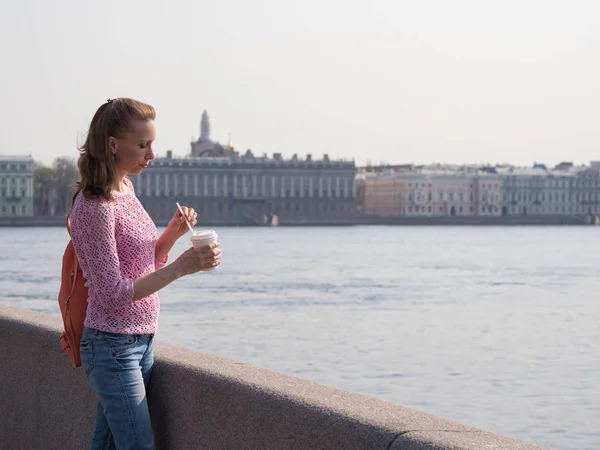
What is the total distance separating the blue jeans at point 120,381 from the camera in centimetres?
204

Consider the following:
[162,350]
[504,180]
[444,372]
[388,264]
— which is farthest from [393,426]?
[504,180]

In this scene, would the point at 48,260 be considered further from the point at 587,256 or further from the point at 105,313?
the point at 105,313

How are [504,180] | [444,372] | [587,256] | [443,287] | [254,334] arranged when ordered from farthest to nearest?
[504,180]
[587,256]
[443,287]
[254,334]
[444,372]

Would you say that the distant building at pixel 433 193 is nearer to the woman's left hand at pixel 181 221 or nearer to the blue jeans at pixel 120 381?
the woman's left hand at pixel 181 221

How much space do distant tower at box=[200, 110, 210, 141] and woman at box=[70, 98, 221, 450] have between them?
329 ft

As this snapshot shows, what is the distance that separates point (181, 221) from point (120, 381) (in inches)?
11.8

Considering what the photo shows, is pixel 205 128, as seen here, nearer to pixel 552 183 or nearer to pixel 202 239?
pixel 552 183

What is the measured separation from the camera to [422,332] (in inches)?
583

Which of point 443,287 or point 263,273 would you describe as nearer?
point 443,287

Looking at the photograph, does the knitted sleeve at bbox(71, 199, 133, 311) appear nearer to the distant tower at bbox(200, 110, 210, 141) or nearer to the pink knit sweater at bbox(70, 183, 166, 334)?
the pink knit sweater at bbox(70, 183, 166, 334)

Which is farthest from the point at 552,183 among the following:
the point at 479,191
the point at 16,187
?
the point at 16,187

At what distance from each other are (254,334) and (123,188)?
484 inches

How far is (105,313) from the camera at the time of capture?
2.03m

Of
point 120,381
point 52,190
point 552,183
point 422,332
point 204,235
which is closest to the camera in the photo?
point 204,235
